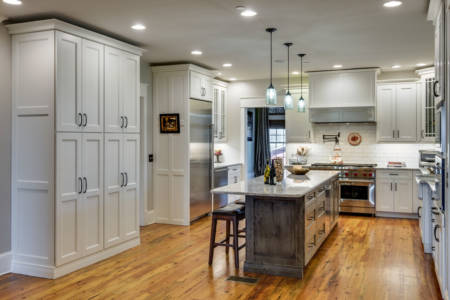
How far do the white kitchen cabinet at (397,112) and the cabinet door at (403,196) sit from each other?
79cm

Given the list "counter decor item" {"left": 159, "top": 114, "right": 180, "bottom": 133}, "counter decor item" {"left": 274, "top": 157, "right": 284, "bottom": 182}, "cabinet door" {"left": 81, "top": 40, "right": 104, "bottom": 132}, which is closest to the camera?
"cabinet door" {"left": 81, "top": 40, "right": 104, "bottom": 132}

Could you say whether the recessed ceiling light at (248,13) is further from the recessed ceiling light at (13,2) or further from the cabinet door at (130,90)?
the recessed ceiling light at (13,2)

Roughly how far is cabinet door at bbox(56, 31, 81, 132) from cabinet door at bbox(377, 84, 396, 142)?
→ 5.30 metres

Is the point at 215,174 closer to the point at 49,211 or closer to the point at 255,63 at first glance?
the point at 255,63

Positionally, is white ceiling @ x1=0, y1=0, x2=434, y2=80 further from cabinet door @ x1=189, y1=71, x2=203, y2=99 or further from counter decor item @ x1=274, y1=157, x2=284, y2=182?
counter decor item @ x1=274, y1=157, x2=284, y2=182

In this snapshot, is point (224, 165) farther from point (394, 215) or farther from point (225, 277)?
point (225, 277)

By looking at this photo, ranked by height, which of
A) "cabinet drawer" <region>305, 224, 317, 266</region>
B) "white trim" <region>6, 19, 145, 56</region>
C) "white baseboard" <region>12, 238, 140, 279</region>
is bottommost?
"white baseboard" <region>12, 238, 140, 279</region>

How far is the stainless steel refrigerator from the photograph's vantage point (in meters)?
6.54

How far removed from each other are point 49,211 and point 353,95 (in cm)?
535

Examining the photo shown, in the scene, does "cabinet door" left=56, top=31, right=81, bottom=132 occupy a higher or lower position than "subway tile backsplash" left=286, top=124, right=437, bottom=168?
higher

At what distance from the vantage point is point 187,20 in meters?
4.22

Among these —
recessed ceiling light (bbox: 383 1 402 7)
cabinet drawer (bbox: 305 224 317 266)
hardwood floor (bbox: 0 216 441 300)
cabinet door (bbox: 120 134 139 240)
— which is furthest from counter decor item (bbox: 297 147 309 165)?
recessed ceiling light (bbox: 383 1 402 7)

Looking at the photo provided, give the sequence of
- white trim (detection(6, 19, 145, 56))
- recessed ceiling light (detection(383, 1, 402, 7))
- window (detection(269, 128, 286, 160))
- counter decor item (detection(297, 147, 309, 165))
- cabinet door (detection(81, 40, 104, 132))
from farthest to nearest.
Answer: window (detection(269, 128, 286, 160)) → counter decor item (detection(297, 147, 309, 165)) → cabinet door (detection(81, 40, 104, 132)) → white trim (detection(6, 19, 145, 56)) → recessed ceiling light (detection(383, 1, 402, 7))

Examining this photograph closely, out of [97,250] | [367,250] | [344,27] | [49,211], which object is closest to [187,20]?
[344,27]
